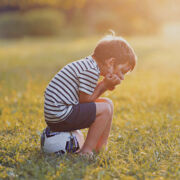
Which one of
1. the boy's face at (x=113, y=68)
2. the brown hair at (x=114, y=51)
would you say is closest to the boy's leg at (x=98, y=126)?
the boy's face at (x=113, y=68)

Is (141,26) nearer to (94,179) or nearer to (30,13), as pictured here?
(30,13)

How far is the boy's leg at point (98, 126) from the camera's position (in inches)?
136

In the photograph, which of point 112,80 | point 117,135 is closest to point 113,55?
point 112,80

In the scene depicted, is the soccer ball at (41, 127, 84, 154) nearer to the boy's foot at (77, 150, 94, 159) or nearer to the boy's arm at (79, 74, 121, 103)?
the boy's foot at (77, 150, 94, 159)

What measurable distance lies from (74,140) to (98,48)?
93 centimetres

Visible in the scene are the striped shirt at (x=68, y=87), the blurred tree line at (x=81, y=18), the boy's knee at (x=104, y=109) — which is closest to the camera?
the striped shirt at (x=68, y=87)

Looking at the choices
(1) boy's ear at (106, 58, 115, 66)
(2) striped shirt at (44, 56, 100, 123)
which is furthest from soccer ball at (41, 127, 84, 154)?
(1) boy's ear at (106, 58, 115, 66)

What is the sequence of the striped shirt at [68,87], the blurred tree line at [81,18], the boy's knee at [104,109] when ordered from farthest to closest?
the blurred tree line at [81,18] → the boy's knee at [104,109] → the striped shirt at [68,87]

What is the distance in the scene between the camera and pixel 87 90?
10.9 feet

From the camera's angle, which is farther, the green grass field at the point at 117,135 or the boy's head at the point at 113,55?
the boy's head at the point at 113,55

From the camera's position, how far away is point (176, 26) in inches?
1335

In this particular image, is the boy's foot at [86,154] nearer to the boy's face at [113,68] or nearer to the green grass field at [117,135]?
the green grass field at [117,135]

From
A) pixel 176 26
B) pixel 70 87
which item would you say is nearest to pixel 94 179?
pixel 70 87

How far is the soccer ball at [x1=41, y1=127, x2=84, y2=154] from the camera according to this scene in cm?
350
